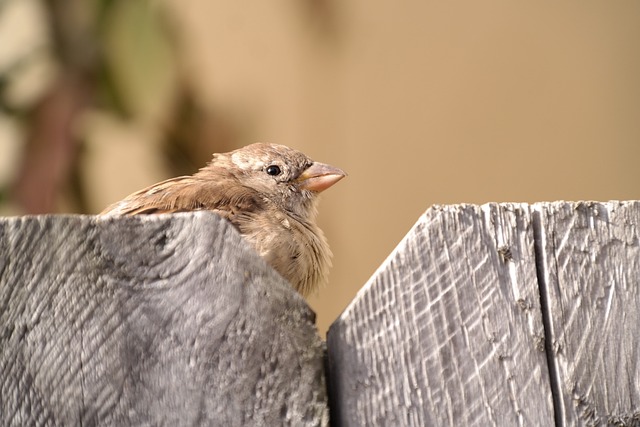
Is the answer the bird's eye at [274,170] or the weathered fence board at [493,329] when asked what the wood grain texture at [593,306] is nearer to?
the weathered fence board at [493,329]

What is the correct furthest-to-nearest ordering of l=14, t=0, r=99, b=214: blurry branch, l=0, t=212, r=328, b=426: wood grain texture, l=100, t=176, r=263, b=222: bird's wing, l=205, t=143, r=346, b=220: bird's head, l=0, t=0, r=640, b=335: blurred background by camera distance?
1. l=0, t=0, r=640, b=335: blurred background
2. l=14, t=0, r=99, b=214: blurry branch
3. l=205, t=143, r=346, b=220: bird's head
4. l=100, t=176, r=263, b=222: bird's wing
5. l=0, t=212, r=328, b=426: wood grain texture

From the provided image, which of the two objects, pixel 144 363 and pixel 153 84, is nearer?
pixel 144 363

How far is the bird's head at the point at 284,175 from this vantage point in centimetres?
305

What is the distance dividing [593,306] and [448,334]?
227 mm

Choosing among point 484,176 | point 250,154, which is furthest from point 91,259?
point 484,176

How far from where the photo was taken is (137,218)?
1.21 m

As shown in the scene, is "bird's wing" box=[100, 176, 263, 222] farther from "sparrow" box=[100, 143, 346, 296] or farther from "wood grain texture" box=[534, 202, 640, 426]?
"wood grain texture" box=[534, 202, 640, 426]

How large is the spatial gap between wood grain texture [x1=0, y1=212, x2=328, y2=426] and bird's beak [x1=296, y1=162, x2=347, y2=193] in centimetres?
186

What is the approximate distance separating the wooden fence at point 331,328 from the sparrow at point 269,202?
84cm

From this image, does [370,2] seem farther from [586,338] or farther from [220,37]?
[586,338]

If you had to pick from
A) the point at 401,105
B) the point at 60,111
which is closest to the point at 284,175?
the point at 401,105

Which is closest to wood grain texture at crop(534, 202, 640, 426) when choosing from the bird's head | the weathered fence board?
the weathered fence board

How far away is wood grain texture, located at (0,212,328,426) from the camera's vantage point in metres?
1.18

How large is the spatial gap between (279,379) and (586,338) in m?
0.46
